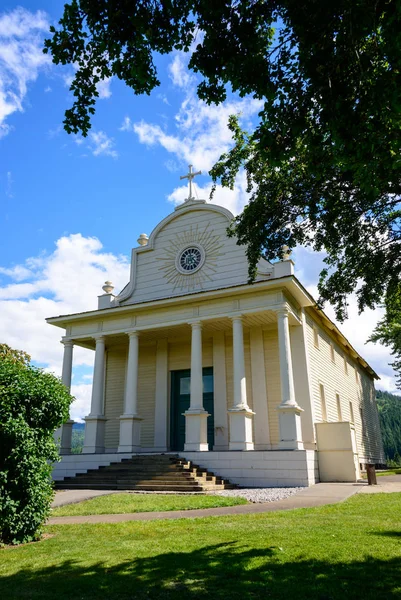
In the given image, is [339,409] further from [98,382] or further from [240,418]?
[98,382]

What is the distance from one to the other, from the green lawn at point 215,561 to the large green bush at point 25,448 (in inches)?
17.3

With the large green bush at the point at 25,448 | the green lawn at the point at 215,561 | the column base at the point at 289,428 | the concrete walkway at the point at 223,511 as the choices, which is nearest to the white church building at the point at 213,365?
the column base at the point at 289,428

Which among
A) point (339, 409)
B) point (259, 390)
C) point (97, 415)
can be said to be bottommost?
point (97, 415)

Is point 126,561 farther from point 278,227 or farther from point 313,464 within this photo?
point 313,464

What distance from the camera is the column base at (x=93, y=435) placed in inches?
720

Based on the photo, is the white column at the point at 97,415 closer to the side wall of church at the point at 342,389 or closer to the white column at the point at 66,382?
the white column at the point at 66,382

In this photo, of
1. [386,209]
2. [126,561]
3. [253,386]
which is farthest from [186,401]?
[126,561]

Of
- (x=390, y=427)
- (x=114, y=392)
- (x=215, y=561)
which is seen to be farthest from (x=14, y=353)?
(x=390, y=427)

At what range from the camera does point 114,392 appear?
21875mm

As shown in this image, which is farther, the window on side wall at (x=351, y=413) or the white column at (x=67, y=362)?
the window on side wall at (x=351, y=413)

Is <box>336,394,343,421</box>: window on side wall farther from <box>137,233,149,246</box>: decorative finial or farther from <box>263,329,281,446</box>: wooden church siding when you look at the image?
<box>137,233,149,246</box>: decorative finial

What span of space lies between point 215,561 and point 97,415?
14.1 metres

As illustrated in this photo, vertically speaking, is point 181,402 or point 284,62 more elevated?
point 284,62

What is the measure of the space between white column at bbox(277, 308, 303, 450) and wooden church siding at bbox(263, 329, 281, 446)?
2.41 metres
